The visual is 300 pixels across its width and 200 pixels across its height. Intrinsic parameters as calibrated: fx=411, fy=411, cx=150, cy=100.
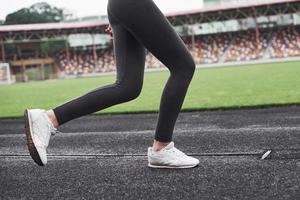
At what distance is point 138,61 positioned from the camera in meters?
2.48

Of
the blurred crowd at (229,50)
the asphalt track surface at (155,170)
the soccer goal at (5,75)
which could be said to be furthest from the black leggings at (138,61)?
the blurred crowd at (229,50)

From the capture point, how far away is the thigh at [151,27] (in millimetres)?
2260

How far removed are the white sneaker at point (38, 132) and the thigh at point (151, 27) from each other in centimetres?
73

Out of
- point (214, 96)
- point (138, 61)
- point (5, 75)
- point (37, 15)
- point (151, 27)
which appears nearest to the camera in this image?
point (151, 27)

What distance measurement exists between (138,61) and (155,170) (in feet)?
2.22

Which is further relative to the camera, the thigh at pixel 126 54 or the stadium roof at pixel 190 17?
the stadium roof at pixel 190 17

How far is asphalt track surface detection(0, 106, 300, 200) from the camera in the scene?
6.70 ft

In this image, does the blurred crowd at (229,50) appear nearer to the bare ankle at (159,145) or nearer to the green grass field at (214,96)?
the green grass field at (214,96)

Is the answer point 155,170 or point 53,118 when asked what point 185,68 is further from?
point 53,118

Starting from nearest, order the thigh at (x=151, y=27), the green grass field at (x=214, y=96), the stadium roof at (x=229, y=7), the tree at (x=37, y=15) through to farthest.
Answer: the thigh at (x=151, y=27), the green grass field at (x=214, y=96), the stadium roof at (x=229, y=7), the tree at (x=37, y=15)

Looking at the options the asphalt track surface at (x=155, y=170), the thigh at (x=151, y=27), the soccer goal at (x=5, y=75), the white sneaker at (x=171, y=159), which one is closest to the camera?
the asphalt track surface at (x=155, y=170)

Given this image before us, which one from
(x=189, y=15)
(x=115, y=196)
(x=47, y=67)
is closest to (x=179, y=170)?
(x=115, y=196)

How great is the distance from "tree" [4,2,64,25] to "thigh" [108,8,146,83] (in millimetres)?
82564

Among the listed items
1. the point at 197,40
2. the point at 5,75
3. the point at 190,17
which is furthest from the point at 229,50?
the point at 5,75
